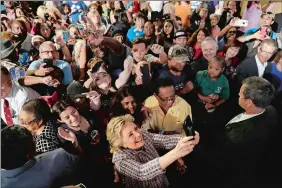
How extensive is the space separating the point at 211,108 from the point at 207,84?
0.57 feet

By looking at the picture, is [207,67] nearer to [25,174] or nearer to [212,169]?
[212,169]

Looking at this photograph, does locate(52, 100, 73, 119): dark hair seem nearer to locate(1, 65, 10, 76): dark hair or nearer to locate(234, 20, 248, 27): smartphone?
locate(1, 65, 10, 76): dark hair

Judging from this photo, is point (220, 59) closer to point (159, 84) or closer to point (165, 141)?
point (159, 84)

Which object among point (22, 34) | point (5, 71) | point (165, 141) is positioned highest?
point (22, 34)

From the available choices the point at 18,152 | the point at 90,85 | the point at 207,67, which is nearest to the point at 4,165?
the point at 18,152

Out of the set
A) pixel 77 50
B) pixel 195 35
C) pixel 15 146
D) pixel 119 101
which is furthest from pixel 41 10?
pixel 195 35

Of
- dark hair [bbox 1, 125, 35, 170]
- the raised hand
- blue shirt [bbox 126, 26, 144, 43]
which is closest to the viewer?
dark hair [bbox 1, 125, 35, 170]

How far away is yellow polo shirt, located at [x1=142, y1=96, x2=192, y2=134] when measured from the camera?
2314 millimetres

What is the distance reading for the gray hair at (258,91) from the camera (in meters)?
2.29

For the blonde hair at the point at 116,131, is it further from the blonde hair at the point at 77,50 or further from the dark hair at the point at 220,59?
the dark hair at the point at 220,59

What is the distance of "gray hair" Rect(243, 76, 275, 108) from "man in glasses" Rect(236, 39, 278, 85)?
0.13 feet

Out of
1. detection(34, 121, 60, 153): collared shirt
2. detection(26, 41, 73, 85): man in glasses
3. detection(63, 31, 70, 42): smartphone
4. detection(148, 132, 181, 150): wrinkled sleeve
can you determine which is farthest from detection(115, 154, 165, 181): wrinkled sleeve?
detection(63, 31, 70, 42): smartphone

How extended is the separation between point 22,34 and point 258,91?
1.66m

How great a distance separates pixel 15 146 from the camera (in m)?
2.12
